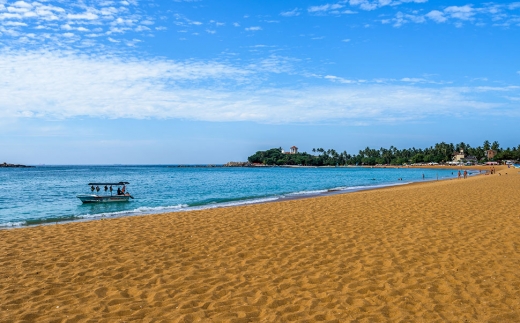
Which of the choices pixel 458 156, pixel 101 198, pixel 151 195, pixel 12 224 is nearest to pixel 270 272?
pixel 12 224

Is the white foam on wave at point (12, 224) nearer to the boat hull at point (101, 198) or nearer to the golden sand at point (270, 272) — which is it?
the golden sand at point (270, 272)

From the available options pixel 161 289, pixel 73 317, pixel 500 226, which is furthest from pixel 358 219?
pixel 73 317

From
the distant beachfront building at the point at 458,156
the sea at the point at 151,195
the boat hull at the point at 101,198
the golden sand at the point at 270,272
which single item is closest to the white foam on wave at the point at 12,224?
the sea at the point at 151,195

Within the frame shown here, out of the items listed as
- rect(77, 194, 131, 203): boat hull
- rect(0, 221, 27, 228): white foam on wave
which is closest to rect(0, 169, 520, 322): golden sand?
rect(0, 221, 27, 228): white foam on wave

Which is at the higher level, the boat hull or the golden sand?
the golden sand

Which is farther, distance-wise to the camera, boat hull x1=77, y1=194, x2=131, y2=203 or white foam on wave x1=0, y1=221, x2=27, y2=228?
boat hull x1=77, y1=194, x2=131, y2=203

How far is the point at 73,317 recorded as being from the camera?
5211 mm

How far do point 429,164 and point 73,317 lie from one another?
197 metres

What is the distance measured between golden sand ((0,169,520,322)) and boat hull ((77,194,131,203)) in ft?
54.2

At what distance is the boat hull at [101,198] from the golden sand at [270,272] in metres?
16.5

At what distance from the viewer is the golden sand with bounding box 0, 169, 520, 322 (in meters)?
5.37

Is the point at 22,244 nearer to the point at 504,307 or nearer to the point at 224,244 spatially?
the point at 224,244

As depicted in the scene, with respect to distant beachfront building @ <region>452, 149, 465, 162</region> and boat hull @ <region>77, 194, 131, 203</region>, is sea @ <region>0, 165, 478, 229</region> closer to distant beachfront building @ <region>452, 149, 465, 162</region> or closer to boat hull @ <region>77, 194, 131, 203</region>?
boat hull @ <region>77, 194, 131, 203</region>

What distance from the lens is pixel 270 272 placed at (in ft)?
23.5
